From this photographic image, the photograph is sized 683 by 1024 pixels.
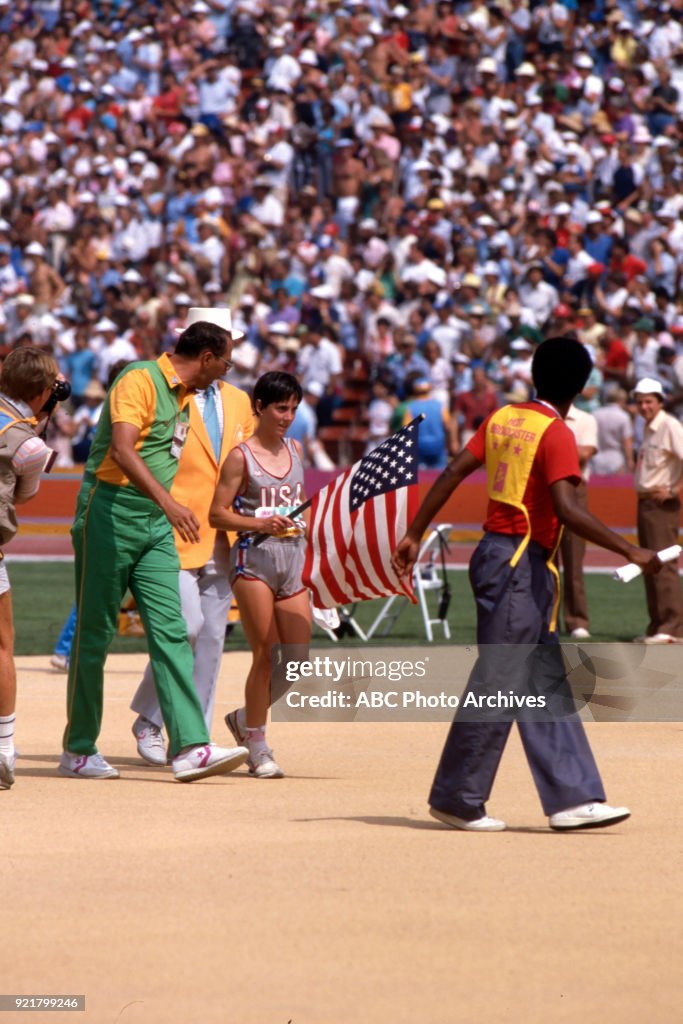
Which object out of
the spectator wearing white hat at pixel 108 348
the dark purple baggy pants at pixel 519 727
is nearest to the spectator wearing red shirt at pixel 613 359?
the spectator wearing white hat at pixel 108 348

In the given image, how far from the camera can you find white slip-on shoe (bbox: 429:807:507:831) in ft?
24.3

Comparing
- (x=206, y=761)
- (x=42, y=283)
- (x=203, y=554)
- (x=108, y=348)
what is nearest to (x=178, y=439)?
(x=203, y=554)

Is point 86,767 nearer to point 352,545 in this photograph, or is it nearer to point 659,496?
point 352,545

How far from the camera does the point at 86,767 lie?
29.2ft

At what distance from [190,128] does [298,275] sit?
185 inches

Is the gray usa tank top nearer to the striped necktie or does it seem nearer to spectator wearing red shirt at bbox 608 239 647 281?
the striped necktie

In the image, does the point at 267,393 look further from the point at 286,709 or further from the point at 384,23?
the point at 384,23

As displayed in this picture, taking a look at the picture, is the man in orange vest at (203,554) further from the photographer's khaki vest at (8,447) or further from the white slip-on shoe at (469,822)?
the white slip-on shoe at (469,822)

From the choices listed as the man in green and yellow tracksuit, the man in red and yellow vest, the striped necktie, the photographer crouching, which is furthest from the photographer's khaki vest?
the man in red and yellow vest

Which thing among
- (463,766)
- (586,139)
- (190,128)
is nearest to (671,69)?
(586,139)

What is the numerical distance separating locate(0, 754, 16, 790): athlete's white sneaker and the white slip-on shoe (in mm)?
1995

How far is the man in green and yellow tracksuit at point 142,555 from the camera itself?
8625 millimetres

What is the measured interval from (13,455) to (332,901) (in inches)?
115

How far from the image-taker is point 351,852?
699 centimetres
